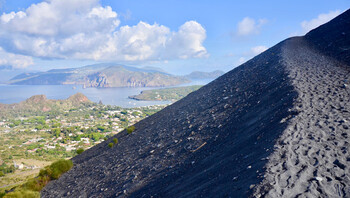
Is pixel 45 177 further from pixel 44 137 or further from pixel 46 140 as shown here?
pixel 44 137

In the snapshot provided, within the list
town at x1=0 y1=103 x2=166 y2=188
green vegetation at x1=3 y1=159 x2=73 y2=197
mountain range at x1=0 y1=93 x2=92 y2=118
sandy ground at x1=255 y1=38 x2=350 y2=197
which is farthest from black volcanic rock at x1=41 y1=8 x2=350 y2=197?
mountain range at x1=0 y1=93 x2=92 y2=118

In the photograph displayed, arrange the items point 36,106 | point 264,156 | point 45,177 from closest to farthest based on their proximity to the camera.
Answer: point 264,156, point 45,177, point 36,106

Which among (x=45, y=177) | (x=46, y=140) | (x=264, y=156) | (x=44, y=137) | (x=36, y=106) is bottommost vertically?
(x=46, y=140)

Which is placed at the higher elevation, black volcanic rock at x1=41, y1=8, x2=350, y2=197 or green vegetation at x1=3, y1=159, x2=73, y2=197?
black volcanic rock at x1=41, y1=8, x2=350, y2=197

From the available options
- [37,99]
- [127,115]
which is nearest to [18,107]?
[37,99]

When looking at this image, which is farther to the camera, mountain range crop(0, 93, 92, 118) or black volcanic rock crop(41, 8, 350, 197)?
mountain range crop(0, 93, 92, 118)

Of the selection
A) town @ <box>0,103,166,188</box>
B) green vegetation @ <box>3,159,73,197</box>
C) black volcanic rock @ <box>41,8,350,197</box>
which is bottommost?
town @ <box>0,103,166,188</box>

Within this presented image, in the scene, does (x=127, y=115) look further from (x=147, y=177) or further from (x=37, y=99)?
(x=147, y=177)

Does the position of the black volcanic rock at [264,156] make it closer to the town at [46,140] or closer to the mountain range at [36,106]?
the town at [46,140]

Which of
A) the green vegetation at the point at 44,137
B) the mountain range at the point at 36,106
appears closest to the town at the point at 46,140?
the green vegetation at the point at 44,137

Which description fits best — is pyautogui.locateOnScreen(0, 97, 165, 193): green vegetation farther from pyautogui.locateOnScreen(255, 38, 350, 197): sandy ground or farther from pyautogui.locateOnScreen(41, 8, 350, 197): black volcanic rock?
pyautogui.locateOnScreen(255, 38, 350, 197): sandy ground

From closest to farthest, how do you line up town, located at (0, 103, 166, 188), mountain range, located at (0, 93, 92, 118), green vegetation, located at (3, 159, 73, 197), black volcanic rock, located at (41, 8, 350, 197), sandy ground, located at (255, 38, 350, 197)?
sandy ground, located at (255, 38, 350, 197) < black volcanic rock, located at (41, 8, 350, 197) < green vegetation, located at (3, 159, 73, 197) < town, located at (0, 103, 166, 188) < mountain range, located at (0, 93, 92, 118)

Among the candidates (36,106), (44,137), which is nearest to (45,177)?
(44,137)
